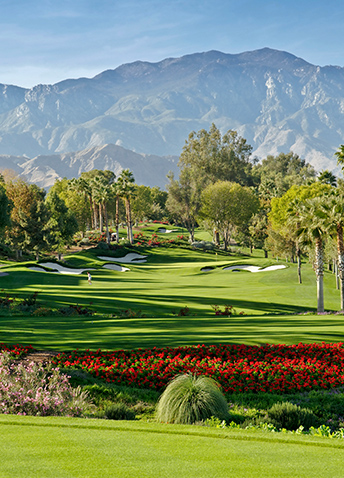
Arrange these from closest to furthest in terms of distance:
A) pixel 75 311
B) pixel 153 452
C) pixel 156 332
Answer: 1. pixel 153 452
2. pixel 156 332
3. pixel 75 311

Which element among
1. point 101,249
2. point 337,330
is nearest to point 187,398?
point 337,330

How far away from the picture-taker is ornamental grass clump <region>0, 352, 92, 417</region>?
9266 mm

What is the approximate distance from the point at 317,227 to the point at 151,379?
22.1m

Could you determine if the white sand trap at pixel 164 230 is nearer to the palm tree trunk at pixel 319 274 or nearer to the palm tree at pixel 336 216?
the palm tree trunk at pixel 319 274

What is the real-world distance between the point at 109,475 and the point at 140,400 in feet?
20.6

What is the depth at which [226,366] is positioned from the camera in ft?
42.5

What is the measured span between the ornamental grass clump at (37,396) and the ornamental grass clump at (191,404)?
1820mm

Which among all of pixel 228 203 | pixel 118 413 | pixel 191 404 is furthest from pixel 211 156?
pixel 191 404

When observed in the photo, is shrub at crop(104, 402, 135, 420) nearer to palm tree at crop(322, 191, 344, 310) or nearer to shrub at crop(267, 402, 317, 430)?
shrub at crop(267, 402, 317, 430)

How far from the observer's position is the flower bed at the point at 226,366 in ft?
40.5

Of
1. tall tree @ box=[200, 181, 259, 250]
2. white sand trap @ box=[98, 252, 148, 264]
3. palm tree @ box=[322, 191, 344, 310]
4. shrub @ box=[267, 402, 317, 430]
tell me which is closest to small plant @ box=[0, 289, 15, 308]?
shrub @ box=[267, 402, 317, 430]

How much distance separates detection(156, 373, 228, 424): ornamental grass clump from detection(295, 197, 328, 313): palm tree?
22.4 m

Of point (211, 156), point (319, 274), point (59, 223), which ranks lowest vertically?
point (319, 274)

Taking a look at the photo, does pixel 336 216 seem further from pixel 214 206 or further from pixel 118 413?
pixel 214 206
